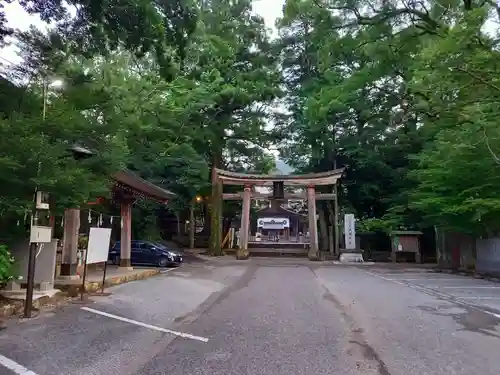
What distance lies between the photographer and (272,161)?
34281mm

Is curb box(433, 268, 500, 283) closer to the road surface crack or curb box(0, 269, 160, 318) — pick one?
the road surface crack

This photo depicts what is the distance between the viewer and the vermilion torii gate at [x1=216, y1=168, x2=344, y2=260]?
27.7 m

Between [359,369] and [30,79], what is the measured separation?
22.4 ft

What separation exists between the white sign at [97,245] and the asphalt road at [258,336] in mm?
922

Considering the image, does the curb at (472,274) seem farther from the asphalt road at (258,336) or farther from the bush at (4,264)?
the bush at (4,264)

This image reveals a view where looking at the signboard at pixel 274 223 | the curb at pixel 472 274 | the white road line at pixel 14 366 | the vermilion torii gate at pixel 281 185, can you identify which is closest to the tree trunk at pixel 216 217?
the vermilion torii gate at pixel 281 185

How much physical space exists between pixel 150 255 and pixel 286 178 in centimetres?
1023

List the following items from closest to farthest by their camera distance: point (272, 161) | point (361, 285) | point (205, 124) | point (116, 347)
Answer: point (116, 347), point (361, 285), point (205, 124), point (272, 161)

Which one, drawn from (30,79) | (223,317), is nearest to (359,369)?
(223,317)

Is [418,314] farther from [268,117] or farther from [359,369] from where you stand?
[268,117]

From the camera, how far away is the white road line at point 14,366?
4504mm

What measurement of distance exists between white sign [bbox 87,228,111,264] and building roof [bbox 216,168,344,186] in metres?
18.1

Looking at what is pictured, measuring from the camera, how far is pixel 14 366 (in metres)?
4.70

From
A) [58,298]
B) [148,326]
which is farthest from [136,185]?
[148,326]
